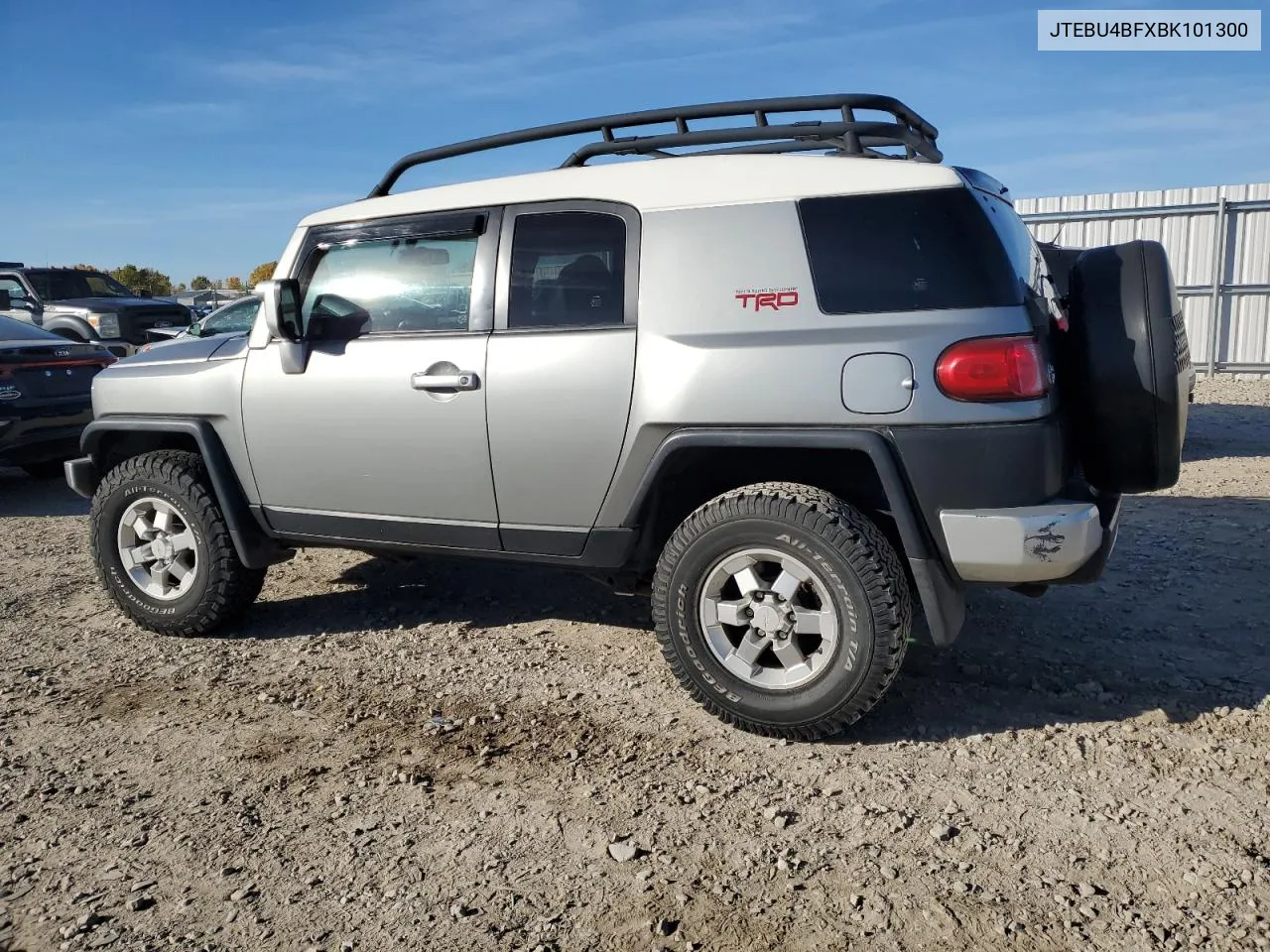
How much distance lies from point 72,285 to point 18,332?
7.77 metres

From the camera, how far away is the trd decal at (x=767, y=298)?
317 centimetres

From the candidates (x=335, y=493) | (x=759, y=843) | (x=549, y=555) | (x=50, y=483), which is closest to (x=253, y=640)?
(x=335, y=493)

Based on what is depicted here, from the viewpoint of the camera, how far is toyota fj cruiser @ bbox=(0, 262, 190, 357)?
1381 centimetres

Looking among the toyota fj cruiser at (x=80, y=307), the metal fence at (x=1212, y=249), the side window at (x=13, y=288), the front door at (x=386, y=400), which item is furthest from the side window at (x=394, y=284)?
the metal fence at (x=1212, y=249)

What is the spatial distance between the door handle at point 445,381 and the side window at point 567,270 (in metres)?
0.25

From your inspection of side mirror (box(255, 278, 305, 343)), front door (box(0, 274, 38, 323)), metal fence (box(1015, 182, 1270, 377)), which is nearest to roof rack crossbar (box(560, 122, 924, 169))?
side mirror (box(255, 278, 305, 343))

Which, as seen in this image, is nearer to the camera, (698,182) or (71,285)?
(698,182)

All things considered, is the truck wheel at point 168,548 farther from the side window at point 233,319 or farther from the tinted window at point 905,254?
the side window at point 233,319

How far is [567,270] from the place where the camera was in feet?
11.9

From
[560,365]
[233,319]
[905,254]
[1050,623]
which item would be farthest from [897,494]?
[233,319]

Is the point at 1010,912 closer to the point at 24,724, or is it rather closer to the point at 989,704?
the point at 989,704

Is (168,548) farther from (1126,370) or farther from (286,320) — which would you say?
(1126,370)

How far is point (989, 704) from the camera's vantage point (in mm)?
3584

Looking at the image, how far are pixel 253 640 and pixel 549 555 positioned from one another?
5.39 feet
